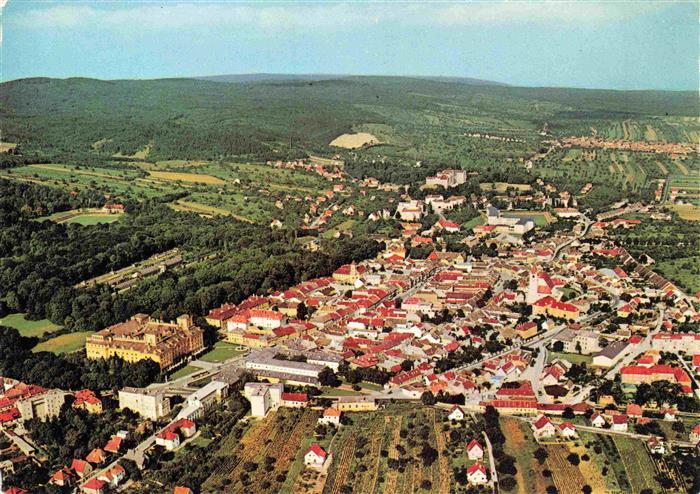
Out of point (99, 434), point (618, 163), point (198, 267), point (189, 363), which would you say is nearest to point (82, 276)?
point (198, 267)

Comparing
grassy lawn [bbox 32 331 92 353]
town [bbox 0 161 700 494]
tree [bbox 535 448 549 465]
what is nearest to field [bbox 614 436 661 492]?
town [bbox 0 161 700 494]

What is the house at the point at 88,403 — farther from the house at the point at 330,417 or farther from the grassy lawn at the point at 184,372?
the house at the point at 330,417

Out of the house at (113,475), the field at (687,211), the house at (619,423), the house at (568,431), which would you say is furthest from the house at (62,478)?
the field at (687,211)

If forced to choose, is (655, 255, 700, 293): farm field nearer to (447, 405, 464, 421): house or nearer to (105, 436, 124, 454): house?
(447, 405, 464, 421): house

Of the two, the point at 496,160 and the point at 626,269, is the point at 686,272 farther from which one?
the point at 496,160

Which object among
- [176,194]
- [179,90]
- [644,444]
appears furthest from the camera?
[179,90]

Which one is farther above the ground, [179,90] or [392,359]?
[179,90]
